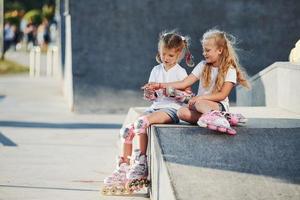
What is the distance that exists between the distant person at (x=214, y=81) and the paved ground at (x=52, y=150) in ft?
3.35

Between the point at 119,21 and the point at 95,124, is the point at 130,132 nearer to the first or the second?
the point at 95,124

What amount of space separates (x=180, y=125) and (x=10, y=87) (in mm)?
16999

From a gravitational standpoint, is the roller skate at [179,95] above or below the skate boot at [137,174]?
above

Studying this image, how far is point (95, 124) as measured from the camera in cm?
1578

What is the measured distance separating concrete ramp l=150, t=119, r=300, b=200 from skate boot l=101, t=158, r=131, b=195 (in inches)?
14.0

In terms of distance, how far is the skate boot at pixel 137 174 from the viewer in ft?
28.1

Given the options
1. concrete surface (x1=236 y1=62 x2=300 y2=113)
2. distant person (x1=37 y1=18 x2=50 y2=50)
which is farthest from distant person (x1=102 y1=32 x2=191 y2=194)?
distant person (x1=37 y1=18 x2=50 y2=50)

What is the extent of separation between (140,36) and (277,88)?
6.17 metres

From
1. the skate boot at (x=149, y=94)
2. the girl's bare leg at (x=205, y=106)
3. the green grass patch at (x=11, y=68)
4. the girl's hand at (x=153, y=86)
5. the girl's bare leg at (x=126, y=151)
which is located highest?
the girl's hand at (x=153, y=86)

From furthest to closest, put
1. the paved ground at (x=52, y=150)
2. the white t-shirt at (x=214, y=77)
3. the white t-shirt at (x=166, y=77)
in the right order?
the paved ground at (x=52, y=150) → the white t-shirt at (x=166, y=77) → the white t-shirt at (x=214, y=77)

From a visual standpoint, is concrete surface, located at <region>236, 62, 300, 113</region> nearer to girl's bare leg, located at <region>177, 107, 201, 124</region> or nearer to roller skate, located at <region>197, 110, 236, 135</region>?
girl's bare leg, located at <region>177, 107, 201, 124</region>

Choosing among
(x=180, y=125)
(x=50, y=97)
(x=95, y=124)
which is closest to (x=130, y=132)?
(x=180, y=125)

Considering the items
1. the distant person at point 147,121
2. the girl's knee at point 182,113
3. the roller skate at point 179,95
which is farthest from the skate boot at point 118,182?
the roller skate at point 179,95

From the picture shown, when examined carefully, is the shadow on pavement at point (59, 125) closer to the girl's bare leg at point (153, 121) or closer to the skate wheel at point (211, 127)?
the girl's bare leg at point (153, 121)
